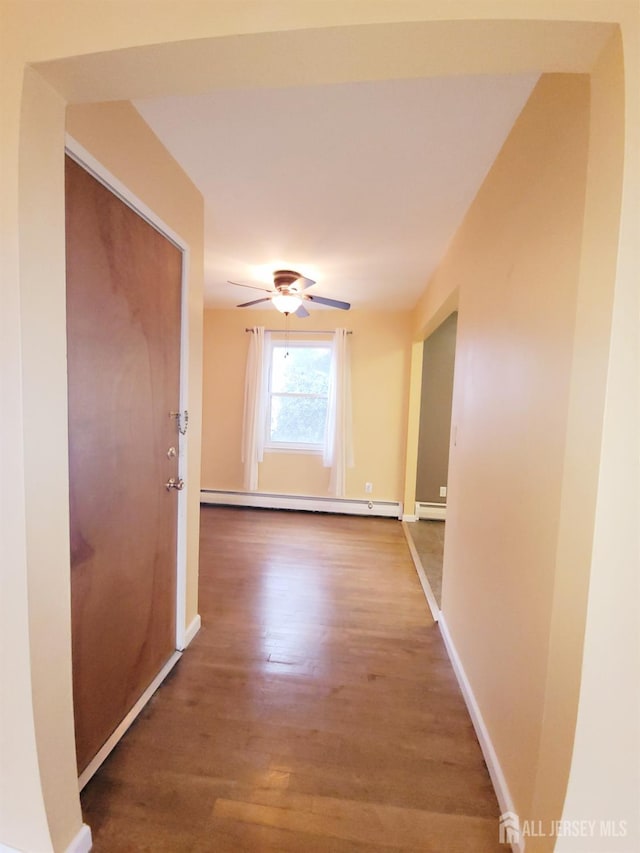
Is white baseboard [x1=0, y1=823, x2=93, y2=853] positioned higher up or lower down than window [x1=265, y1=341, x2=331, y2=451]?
lower down

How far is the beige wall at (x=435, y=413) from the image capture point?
429 centimetres

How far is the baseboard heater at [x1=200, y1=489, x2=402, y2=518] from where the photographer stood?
4324 mm

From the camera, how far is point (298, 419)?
4.40 m

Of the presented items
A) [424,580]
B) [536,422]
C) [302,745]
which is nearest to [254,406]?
[424,580]

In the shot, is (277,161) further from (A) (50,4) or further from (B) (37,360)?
(B) (37,360)

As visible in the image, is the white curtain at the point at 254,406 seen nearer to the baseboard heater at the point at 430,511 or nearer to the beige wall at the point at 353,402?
the beige wall at the point at 353,402

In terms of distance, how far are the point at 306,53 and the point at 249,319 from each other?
3.71m

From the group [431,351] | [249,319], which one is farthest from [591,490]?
[249,319]

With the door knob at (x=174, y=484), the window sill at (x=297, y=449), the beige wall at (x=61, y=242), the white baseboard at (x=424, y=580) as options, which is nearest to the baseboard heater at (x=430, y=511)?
the white baseboard at (x=424, y=580)

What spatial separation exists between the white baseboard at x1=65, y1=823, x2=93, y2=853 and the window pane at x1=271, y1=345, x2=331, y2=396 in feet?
12.2

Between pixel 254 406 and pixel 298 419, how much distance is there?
1.86 feet

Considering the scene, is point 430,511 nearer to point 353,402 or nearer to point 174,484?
point 353,402

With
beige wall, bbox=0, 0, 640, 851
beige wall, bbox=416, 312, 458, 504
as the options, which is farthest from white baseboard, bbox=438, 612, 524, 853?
beige wall, bbox=416, 312, 458, 504

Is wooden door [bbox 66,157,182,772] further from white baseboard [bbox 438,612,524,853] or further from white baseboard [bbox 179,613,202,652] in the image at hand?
white baseboard [bbox 438,612,524,853]
